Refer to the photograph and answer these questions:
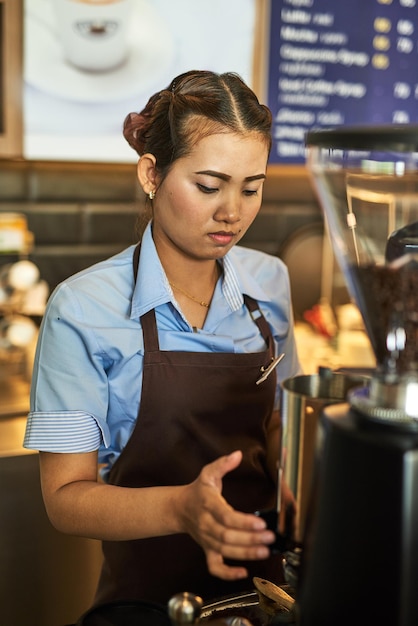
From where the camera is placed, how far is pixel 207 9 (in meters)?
2.41

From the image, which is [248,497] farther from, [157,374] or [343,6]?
[343,6]

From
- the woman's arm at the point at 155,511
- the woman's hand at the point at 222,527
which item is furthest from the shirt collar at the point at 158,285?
the woman's hand at the point at 222,527

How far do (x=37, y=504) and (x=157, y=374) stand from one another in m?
0.66

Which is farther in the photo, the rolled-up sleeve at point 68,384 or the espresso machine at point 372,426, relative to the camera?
the rolled-up sleeve at point 68,384

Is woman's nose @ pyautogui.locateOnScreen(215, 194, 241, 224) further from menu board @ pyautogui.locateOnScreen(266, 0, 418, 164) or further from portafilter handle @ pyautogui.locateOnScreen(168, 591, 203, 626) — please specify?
menu board @ pyautogui.locateOnScreen(266, 0, 418, 164)

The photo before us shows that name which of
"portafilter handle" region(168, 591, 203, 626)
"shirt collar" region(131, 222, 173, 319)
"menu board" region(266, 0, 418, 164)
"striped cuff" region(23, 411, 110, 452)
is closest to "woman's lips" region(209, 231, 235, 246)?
"shirt collar" region(131, 222, 173, 319)

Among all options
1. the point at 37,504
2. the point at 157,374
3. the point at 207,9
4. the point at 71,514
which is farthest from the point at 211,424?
the point at 207,9

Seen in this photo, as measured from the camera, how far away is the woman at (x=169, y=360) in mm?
1132

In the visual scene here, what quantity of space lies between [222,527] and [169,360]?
0.42 meters

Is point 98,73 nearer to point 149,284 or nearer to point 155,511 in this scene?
point 149,284

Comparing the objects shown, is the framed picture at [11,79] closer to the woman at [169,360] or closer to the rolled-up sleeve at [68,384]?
the woman at [169,360]

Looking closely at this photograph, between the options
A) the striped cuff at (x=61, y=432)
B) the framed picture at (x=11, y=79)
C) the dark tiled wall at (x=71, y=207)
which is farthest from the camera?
the dark tiled wall at (x=71, y=207)

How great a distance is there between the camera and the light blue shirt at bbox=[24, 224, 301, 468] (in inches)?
44.6

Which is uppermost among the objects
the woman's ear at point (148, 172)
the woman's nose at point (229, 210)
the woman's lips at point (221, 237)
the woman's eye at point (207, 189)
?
the woman's ear at point (148, 172)
